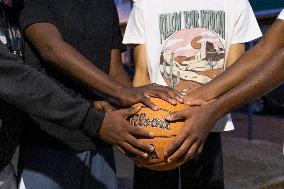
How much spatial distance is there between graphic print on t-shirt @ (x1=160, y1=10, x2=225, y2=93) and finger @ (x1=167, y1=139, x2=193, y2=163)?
2.13 feet

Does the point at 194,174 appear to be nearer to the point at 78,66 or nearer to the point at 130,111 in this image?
the point at 130,111

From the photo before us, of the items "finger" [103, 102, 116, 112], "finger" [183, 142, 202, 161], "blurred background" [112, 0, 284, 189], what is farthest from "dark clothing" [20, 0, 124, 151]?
"blurred background" [112, 0, 284, 189]

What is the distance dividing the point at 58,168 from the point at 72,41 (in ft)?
2.06

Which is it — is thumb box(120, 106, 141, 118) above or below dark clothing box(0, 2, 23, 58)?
below

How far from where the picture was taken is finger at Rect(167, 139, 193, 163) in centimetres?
229

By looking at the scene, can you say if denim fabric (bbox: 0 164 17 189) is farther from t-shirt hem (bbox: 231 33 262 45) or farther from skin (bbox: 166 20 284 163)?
t-shirt hem (bbox: 231 33 262 45)

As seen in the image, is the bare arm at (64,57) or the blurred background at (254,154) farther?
the blurred background at (254,154)

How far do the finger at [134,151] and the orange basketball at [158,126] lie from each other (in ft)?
0.14

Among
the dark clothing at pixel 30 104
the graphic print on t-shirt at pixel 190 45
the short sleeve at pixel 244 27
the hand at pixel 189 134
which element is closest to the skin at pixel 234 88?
the hand at pixel 189 134

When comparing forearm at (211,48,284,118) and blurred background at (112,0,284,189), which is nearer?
forearm at (211,48,284,118)

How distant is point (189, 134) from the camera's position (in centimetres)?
229

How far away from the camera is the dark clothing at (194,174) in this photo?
3.11 meters

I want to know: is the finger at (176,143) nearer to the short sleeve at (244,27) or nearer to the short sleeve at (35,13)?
the short sleeve at (35,13)

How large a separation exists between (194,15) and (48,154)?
3.86ft
